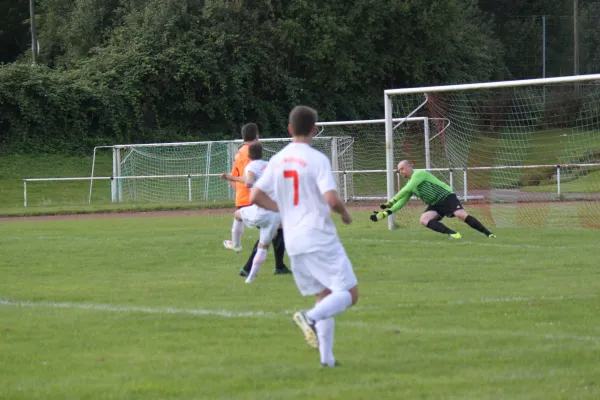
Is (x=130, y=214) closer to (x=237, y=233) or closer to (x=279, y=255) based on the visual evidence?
(x=237, y=233)

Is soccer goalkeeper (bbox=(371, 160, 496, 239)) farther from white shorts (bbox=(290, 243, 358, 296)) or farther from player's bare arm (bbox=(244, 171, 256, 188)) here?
white shorts (bbox=(290, 243, 358, 296))

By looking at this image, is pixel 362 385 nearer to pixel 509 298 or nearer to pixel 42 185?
pixel 509 298

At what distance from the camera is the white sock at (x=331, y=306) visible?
669cm

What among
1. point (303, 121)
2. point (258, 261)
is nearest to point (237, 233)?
point (258, 261)

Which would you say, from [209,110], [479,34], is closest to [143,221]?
[209,110]

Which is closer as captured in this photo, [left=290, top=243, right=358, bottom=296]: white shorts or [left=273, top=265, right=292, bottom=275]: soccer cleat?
[left=290, top=243, right=358, bottom=296]: white shorts

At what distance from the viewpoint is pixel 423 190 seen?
1644 centimetres

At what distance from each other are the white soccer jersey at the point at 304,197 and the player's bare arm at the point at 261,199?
8.8 inches

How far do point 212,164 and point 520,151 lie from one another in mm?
11315

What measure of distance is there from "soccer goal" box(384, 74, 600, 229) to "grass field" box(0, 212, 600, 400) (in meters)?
8.40

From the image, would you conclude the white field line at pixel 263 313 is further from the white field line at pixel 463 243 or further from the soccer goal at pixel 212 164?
the soccer goal at pixel 212 164

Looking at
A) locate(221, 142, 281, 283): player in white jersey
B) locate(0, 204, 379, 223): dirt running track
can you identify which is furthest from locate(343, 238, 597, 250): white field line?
locate(0, 204, 379, 223): dirt running track

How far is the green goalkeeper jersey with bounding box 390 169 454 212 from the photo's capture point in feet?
53.0

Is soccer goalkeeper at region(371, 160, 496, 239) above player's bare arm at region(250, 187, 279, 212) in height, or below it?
below
